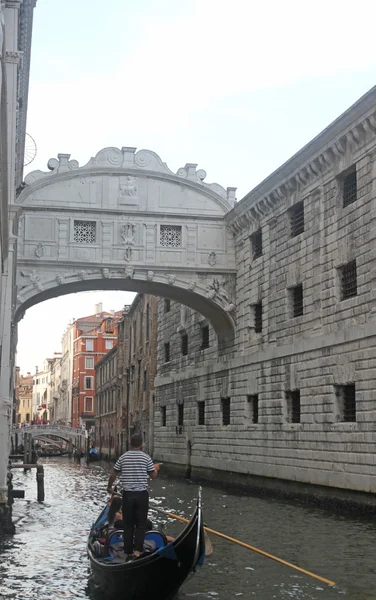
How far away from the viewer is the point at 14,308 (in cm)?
2227

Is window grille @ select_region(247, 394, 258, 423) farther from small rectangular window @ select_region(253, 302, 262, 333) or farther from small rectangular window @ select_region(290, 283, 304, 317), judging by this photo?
small rectangular window @ select_region(290, 283, 304, 317)

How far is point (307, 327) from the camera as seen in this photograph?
19156 millimetres

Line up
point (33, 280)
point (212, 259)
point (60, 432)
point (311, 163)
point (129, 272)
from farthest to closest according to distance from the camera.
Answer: point (60, 432), point (212, 259), point (129, 272), point (33, 280), point (311, 163)

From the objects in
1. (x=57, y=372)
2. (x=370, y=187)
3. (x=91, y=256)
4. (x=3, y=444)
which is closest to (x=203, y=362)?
(x=91, y=256)

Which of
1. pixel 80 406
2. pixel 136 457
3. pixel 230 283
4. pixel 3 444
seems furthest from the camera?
pixel 80 406

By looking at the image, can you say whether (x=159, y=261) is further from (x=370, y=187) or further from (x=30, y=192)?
(x=370, y=187)

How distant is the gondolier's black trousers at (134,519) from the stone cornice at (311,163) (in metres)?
10.3

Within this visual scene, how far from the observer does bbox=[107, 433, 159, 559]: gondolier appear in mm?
8289

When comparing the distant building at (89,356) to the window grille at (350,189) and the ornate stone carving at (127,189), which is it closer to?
the ornate stone carving at (127,189)

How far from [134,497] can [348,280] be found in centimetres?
1041

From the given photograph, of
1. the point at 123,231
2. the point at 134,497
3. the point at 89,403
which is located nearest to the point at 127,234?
the point at 123,231

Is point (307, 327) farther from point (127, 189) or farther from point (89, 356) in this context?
point (89, 356)

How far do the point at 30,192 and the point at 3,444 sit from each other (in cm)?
1035

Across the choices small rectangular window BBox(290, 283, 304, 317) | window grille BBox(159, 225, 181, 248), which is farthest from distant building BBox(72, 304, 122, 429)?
small rectangular window BBox(290, 283, 304, 317)
